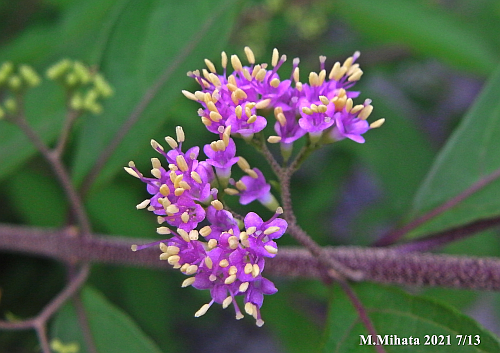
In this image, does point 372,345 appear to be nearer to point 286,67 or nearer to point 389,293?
point 389,293

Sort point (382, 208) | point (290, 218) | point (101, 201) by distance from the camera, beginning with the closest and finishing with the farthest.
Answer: point (290, 218)
point (101, 201)
point (382, 208)

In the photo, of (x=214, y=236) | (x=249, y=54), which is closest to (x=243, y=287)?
(x=214, y=236)

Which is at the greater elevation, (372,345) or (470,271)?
(470,271)

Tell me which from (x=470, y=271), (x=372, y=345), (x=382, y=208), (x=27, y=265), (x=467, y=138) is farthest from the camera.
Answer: (x=382, y=208)

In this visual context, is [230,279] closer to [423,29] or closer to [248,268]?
[248,268]

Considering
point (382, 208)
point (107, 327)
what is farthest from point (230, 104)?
point (382, 208)

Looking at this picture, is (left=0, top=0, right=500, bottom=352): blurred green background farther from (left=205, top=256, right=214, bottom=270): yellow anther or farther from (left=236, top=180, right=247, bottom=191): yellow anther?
(left=205, top=256, right=214, bottom=270): yellow anther

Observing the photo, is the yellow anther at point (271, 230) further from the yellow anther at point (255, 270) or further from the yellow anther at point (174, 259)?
the yellow anther at point (174, 259)
